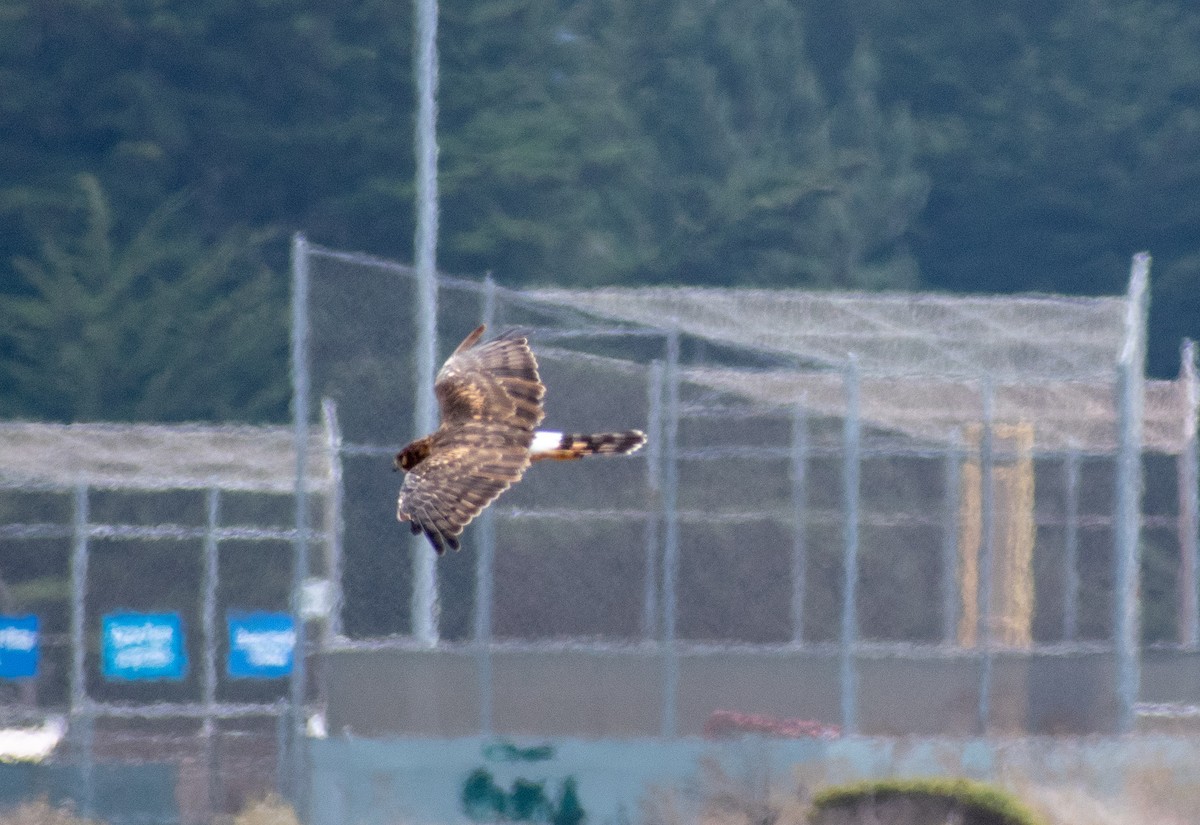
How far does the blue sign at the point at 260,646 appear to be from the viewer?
1769 centimetres

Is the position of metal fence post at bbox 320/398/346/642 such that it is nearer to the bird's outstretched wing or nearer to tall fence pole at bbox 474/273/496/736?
tall fence pole at bbox 474/273/496/736

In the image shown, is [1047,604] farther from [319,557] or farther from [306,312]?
[306,312]

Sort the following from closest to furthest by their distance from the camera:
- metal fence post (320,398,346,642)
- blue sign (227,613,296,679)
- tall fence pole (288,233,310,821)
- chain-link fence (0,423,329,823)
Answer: tall fence pole (288,233,310,821) → metal fence post (320,398,346,642) → chain-link fence (0,423,329,823) → blue sign (227,613,296,679)

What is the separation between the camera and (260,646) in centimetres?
1784

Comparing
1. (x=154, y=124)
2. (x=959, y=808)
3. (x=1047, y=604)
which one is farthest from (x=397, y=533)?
(x=154, y=124)

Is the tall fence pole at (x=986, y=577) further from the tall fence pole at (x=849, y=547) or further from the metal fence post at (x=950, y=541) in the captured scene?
the tall fence pole at (x=849, y=547)

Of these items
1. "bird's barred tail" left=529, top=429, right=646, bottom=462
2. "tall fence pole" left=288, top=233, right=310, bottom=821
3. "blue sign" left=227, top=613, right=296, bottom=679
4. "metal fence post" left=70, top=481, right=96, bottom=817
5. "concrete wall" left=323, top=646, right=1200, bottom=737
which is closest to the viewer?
"bird's barred tail" left=529, top=429, right=646, bottom=462

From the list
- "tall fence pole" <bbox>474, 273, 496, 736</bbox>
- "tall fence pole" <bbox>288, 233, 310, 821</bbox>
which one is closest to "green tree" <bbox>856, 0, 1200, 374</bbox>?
"tall fence pole" <bbox>474, 273, 496, 736</bbox>

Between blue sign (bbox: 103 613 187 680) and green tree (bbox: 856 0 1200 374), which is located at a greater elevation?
green tree (bbox: 856 0 1200 374)

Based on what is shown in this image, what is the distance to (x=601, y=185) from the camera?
37312mm

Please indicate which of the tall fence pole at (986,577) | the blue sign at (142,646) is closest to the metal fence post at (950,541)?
the tall fence pole at (986,577)

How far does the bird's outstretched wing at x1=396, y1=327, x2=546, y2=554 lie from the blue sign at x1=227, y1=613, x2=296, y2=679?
773 centimetres

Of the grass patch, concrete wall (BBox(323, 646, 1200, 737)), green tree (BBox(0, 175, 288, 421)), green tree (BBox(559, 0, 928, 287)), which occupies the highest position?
green tree (BBox(559, 0, 928, 287))

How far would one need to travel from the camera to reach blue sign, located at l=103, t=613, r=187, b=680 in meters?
17.3
